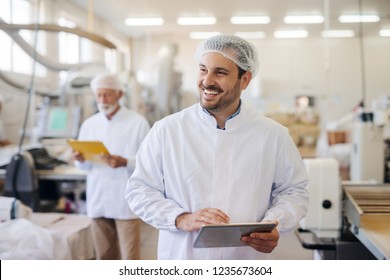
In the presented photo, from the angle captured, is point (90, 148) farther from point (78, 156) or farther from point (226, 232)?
point (226, 232)

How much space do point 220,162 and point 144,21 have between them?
2.67 ft

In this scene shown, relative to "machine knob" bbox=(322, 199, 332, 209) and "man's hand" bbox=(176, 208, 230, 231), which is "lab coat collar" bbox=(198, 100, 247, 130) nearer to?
"man's hand" bbox=(176, 208, 230, 231)

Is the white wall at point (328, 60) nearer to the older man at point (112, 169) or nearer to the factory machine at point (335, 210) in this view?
the older man at point (112, 169)

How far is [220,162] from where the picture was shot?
1156 millimetres

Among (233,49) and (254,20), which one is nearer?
(233,49)

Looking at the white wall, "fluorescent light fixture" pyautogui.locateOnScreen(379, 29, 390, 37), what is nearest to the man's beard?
the white wall

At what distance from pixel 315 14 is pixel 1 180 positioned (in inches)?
74.9

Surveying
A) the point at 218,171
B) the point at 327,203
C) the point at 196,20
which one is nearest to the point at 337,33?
the point at 196,20

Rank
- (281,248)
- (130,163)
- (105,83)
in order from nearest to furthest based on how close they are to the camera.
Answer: (281,248) → (130,163) → (105,83)

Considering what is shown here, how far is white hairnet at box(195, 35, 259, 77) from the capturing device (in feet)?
3.68

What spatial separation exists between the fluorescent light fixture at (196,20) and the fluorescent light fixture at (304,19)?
0.30 meters

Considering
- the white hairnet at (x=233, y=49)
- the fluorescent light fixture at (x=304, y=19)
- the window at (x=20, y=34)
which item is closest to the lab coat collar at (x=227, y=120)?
the white hairnet at (x=233, y=49)

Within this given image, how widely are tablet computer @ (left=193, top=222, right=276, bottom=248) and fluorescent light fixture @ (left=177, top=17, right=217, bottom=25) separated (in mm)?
845

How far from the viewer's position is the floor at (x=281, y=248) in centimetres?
131
